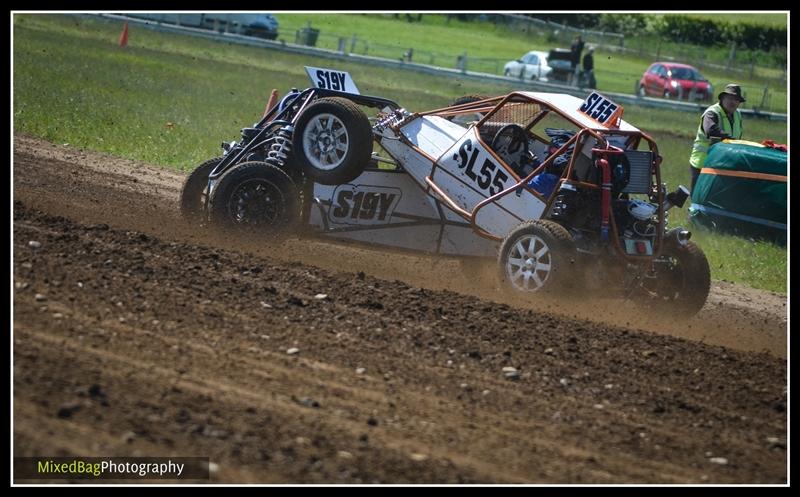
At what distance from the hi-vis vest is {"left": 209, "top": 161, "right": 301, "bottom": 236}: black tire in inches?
264

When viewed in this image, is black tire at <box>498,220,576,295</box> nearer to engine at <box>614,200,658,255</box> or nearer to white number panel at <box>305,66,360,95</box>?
engine at <box>614,200,658,255</box>

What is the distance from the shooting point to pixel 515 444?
6.13 metres

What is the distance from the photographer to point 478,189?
10102 millimetres

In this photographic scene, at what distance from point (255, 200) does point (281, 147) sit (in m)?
0.58

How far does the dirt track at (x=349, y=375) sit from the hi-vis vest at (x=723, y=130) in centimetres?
504

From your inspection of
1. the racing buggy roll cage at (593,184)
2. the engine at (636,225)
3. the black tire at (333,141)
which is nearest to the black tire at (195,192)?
the black tire at (333,141)

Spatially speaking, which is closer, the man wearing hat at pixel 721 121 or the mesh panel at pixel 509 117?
the mesh panel at pixel 509 117

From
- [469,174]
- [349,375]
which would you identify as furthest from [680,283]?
[349,375]

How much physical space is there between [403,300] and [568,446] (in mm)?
2830

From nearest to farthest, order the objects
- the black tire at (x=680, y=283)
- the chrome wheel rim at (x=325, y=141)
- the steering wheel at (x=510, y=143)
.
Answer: the black tire at (x=680, y=283) → the chrome wheel rim at (x=325, y=141) → the steering wheel at (x=510, y=143)

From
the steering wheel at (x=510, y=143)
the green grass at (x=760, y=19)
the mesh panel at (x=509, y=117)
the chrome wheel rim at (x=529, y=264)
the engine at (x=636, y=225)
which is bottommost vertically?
the chrome wheel rim at (x=529, y=264)

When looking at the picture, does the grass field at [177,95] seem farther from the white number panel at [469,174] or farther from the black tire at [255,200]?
the black tire at [255,200]
